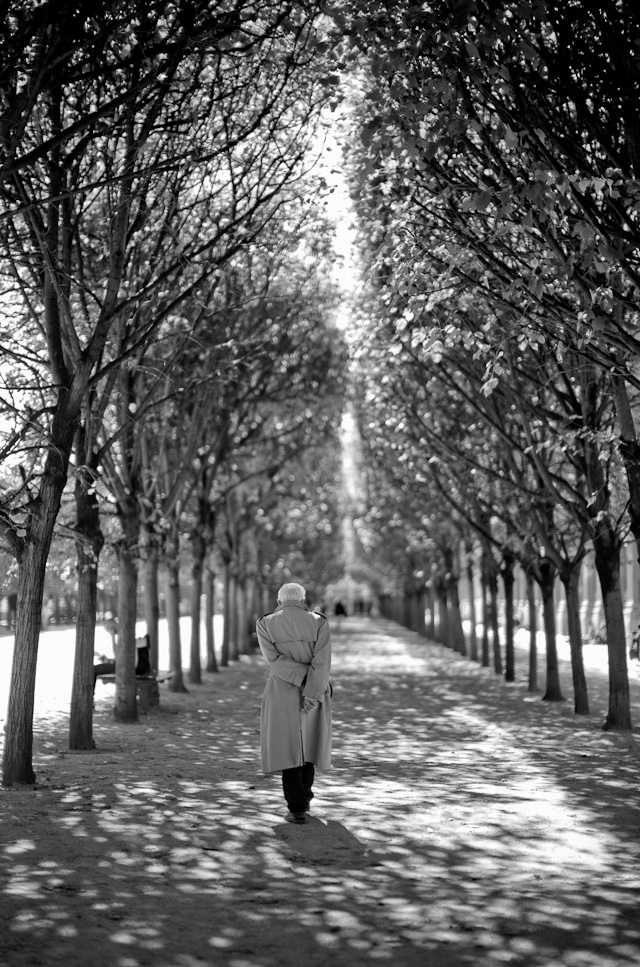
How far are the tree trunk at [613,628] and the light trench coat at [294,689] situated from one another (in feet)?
23.7

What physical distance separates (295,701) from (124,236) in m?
5.82

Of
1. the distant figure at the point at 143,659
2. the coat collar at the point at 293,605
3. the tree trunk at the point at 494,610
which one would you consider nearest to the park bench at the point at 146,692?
the distant figure at the point at 143,659

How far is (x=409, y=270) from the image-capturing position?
12359mm

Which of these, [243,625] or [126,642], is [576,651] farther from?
[243,625]

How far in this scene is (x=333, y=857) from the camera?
25.1 feet

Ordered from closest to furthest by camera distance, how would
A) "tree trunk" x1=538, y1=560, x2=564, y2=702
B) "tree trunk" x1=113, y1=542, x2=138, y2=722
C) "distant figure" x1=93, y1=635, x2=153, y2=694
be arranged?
"tree trunk" x1=113, y1=542, x2=138, y2=722 < "distant figure" x1=93, y1=635, x2=153, y2=694 < "tree trunk" x1=538, y1=560, x2=564, y2=702

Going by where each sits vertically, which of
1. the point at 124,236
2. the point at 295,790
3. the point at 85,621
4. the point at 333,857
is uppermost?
the point at 124,236

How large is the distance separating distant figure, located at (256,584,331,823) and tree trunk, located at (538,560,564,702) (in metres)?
12.9

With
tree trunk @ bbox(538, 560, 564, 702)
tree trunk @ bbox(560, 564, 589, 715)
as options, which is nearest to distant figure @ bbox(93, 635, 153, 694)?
tree trunk @ bbox(560, 564, 589, 715)

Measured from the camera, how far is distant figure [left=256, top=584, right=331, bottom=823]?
A: 891cm

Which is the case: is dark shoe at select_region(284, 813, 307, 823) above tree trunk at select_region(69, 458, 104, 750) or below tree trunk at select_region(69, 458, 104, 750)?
below

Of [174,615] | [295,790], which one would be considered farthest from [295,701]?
[174,615]

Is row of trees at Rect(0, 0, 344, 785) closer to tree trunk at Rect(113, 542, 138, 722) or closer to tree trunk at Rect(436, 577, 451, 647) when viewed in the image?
tree trunk at Rect(113, 542, 138, 722)

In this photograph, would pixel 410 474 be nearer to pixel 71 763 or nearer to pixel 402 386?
pixel 402 386
